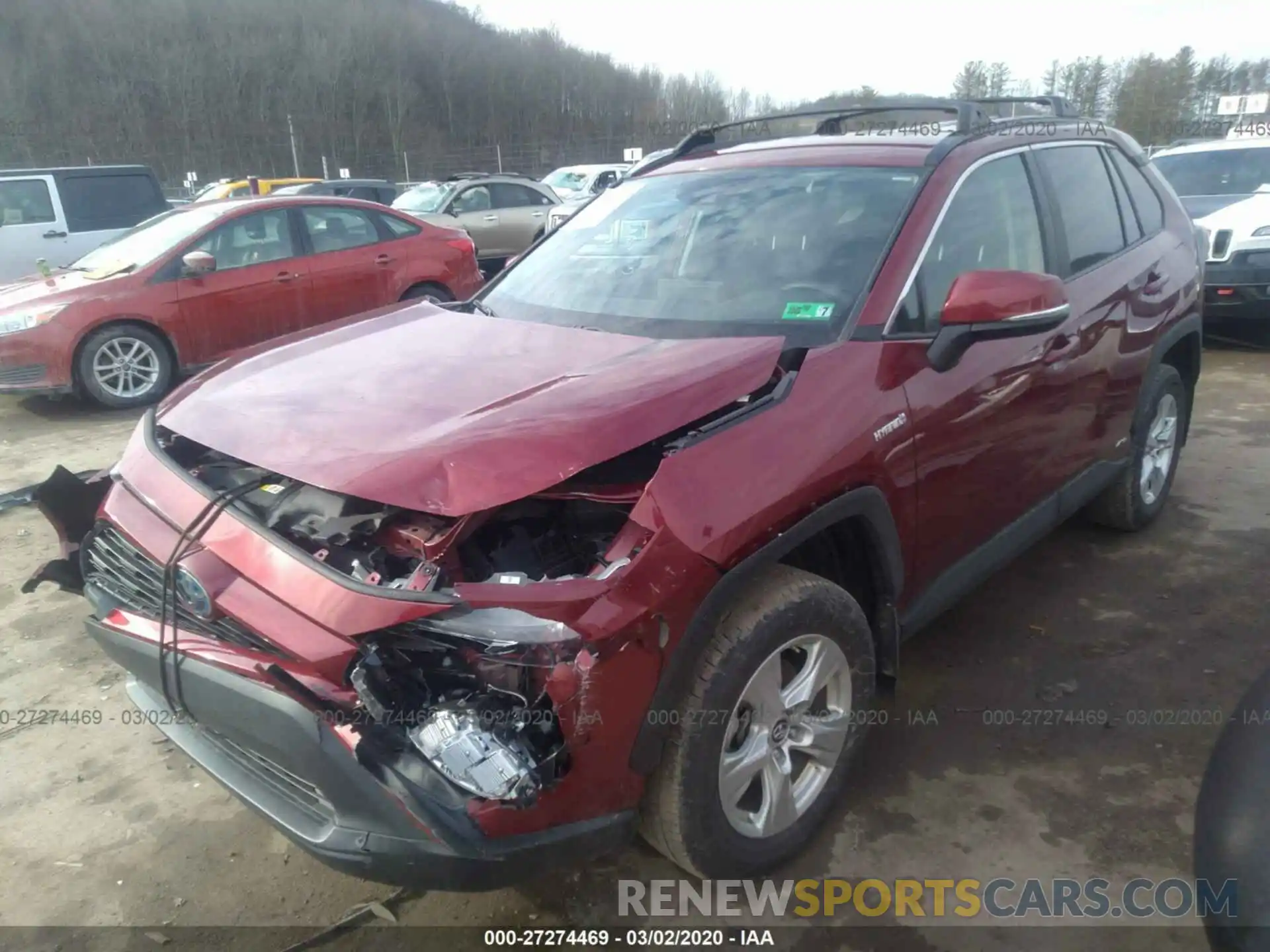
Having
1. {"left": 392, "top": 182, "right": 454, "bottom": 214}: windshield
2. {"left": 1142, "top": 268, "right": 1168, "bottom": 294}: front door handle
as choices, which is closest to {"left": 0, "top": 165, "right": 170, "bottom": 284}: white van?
{"left": 392, "top": 182, "right": 454, "bottom": 214}: windshield

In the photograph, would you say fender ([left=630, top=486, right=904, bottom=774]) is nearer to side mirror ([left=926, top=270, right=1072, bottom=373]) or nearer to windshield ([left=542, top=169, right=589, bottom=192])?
side mirror ([left=926, top=270, right=1072, bottom=373])

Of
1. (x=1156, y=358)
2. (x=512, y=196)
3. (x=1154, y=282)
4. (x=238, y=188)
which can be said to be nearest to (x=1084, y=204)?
(x=1154, y=282)

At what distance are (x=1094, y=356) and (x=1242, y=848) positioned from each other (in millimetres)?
2056

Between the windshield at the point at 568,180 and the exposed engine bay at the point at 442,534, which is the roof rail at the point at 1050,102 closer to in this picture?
the exposed engine bay at the point at 442,534

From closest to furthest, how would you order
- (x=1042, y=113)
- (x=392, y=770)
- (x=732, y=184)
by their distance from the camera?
(x=392, y=770), (x=732, y=184), (x=1042, y=113)

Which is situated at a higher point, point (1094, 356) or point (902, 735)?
point (1094, 356)

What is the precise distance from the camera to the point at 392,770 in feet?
5.70

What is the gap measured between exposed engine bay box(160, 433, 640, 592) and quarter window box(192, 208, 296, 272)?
6168mm

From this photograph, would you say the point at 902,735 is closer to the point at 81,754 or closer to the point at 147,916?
the point at 147,916

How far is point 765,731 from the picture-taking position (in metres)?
2.23


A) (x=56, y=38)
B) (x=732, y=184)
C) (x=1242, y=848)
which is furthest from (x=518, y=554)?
(x=56, y=38)

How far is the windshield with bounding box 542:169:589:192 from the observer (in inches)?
838

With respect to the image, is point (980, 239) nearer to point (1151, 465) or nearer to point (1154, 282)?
point (1154, 282)

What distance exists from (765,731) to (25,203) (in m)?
11.7
